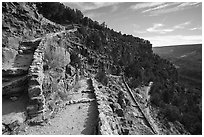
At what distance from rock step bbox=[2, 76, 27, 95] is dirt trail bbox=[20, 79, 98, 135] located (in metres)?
3.08

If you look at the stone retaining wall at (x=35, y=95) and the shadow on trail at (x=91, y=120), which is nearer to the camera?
the shadow on trail at (x=91, y=120)

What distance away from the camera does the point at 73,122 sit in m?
10.7

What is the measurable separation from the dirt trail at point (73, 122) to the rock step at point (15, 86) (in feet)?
10.1

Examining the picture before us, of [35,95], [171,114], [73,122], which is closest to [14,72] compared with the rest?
[35,95]

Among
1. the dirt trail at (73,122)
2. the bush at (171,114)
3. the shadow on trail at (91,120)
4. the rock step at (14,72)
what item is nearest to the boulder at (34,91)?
the dirt trail at (73,122)

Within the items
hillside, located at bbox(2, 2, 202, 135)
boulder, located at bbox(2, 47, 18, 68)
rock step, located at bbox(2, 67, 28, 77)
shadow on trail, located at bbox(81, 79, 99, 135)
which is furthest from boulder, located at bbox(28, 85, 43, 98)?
boulder, located at bbox(2, 47, 18, 68)

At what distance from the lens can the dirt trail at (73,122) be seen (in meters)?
9.56

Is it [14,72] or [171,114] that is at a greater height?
[14,72]

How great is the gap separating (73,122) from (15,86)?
4704 mm

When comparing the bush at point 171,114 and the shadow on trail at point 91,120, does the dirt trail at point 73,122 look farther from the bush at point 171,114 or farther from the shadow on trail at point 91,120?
the bush at point 171,114

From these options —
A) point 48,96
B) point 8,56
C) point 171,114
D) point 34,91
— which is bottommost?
point 171,114

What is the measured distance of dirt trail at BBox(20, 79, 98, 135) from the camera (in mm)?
9562

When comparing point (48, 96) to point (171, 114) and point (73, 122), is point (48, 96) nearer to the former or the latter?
point (73, 122)

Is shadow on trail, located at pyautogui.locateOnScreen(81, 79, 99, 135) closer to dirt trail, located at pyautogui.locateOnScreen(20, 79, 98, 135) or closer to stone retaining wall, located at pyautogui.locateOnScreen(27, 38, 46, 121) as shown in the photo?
dirt trail, located at pyautogui.locateOnScreen(20, 79, 98, 135)
